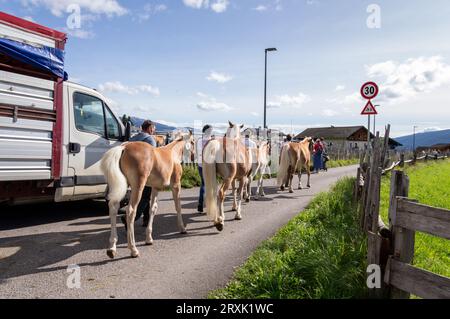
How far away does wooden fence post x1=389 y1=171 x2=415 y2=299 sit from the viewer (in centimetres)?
313

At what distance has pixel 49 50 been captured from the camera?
5.82 metres

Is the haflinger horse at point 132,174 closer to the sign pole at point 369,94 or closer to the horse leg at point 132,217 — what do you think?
the horse leg at point 132,217

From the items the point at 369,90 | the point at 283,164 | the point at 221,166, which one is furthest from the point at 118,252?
the point at 369,90

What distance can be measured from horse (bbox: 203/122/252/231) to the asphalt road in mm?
419

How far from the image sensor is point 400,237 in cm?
315

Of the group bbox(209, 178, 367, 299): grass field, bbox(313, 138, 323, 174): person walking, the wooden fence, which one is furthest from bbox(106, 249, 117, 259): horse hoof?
bbox(313, 138, 323, 174): person walking

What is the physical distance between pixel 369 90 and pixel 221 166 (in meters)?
5.32

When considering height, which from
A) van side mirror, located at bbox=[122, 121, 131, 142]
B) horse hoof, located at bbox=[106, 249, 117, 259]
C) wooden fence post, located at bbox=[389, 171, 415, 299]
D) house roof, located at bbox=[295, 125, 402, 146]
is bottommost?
horse hoof, located at bbox=[106, 249, 117, 259]

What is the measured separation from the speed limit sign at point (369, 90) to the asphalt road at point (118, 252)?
4.02 meters

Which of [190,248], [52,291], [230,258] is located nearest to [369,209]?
[230,258]

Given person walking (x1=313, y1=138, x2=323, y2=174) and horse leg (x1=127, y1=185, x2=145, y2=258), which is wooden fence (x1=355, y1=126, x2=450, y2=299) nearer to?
horse leg (x1=127, y1=185, x2=145, y2=258)

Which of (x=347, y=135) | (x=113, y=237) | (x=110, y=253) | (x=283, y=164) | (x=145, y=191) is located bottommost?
(x=110, y=253)

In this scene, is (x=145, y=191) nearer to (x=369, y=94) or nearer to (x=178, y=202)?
(x=178, y=202)

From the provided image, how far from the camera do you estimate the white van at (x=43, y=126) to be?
5.36 meters
